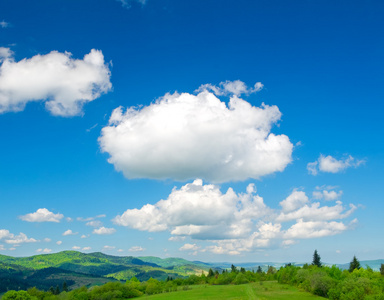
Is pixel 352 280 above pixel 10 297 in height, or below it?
above

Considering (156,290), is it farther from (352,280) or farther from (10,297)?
(352,280)

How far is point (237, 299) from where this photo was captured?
12862 cm

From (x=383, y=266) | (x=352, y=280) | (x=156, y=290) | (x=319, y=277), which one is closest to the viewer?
(x=352, y=280)

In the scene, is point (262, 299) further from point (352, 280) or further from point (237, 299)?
point (352, 280)

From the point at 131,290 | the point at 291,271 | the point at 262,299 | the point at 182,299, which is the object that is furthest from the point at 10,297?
the point at 291,271

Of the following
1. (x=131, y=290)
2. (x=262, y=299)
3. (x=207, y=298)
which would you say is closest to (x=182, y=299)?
(x=207, y=298)

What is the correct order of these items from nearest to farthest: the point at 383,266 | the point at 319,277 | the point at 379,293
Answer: the point at 379,293
the point at 319,277
the point at 383,266

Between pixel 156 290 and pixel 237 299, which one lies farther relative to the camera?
pixel 156 290

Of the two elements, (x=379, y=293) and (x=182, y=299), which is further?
(x=182, y=299)

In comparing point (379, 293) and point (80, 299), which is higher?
point (379, 293)

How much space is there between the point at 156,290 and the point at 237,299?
84.3 meters

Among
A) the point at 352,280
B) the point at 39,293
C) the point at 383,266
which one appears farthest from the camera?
the point at 39,293

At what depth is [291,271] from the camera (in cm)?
18650

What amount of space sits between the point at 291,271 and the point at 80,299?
11509 cm
